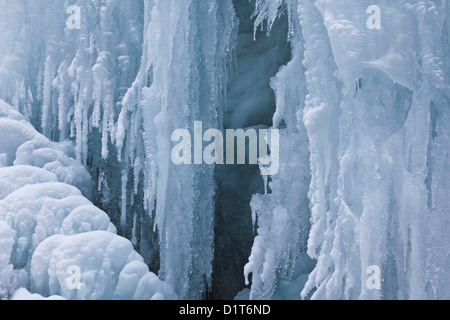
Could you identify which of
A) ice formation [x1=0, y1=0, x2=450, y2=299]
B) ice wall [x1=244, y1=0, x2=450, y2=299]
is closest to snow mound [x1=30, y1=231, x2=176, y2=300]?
ice formation [x1=0, y1=0, x2=450, y2=299]

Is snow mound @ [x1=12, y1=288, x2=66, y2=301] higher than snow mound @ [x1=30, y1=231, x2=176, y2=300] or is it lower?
lower

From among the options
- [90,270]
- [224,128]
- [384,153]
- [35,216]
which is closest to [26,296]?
[90,270]

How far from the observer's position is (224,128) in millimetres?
3607

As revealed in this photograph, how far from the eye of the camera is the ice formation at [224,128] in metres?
2.02

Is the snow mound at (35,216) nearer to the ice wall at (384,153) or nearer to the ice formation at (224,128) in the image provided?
the ice formation at (224,128)

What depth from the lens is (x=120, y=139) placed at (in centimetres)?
290

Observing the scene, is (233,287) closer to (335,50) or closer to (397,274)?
(397,274)

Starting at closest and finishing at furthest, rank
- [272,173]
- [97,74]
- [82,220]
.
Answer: [82,220] < [272,173] < [97,74]

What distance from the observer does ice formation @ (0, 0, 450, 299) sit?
2020mm

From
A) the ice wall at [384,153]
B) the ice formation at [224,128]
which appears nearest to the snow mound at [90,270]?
the ice formation at [224,128]

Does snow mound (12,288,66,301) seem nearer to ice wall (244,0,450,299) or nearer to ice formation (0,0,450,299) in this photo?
ice formation (0,0,450,299)

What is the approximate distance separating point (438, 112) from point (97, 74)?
2.06 m
